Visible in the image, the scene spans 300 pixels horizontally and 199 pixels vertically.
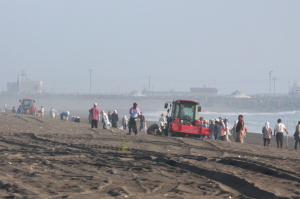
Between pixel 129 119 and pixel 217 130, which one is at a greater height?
pixel 129 119

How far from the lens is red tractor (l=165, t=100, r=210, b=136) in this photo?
21172 mm

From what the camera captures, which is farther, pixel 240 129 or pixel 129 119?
pixel 129 119

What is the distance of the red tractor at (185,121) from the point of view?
21172 millimetres

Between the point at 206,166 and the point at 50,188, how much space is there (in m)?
4.11

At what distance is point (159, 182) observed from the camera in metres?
8.38

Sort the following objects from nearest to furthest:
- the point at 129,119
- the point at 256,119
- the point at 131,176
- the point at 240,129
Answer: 1. the point at 131,176
2. the point at 240,129
3. the point at 129,119
4. the point at 256,119

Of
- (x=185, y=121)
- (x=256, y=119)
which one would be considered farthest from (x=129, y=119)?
(x=256, y=119)

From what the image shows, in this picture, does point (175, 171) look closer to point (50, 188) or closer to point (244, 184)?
point (244, 184)

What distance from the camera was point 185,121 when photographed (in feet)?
71.5

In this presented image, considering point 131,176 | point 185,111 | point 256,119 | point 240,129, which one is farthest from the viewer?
point 256,119

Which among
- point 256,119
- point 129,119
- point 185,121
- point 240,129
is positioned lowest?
point 256,119

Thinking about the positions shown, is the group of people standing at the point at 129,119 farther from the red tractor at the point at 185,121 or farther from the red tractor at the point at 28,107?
the red tractor at the point at 28,107

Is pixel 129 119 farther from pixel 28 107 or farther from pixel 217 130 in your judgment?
pixel 28 107

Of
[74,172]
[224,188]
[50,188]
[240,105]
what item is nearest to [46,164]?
[74,172]
